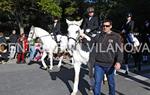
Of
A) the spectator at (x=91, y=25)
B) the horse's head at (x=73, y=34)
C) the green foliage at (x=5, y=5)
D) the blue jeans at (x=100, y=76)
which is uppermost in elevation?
the green foliage at (x=5, y=5)

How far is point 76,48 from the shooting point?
1164 cm

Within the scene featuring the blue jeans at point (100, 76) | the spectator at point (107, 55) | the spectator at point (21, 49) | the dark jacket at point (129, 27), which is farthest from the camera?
the spectator at point (21, 49)

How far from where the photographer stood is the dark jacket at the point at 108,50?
8.84m

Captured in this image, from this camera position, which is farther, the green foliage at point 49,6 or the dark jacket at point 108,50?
the green foliage at point 49,6

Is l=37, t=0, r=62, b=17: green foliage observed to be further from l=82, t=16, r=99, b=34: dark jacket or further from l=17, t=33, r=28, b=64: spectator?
l=82, t=16, r=99, b=34: dark jacket

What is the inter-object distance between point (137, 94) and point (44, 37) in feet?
25.0

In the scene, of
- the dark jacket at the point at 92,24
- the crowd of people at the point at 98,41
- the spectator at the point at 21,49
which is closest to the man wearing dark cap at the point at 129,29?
the crowd of people at the point at 98,41

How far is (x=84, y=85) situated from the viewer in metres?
13.1

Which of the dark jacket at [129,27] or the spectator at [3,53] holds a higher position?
the dark jacket at [129,27]

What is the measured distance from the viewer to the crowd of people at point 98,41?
8.90m

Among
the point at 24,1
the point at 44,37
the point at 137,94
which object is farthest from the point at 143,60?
the point at 24,1

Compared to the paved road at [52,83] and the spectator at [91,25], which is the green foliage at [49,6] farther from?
the spectator at [91,25]

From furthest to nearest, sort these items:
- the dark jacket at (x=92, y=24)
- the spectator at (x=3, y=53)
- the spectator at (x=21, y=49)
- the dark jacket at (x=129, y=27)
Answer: the spectator at (x=3, y=53)
the spectator at (x=21, y=49)
the dark jacket at (x=129, y=27)
the dark jacket at (x=92, y=24)

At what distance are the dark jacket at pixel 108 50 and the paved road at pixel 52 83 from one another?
9.82 ft
